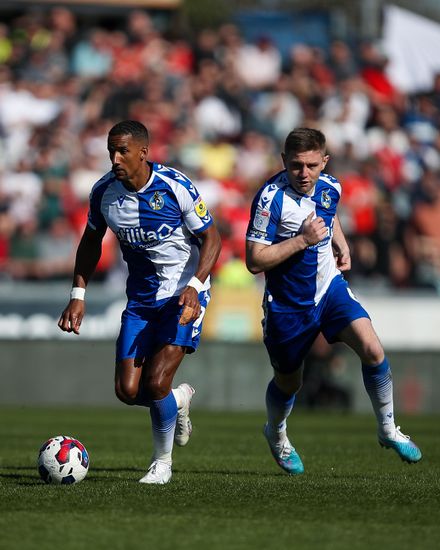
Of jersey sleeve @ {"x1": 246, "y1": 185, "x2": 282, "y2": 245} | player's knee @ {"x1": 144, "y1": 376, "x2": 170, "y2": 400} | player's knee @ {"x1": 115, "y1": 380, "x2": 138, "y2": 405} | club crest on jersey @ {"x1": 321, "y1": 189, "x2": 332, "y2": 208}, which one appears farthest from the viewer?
club crest on jersey @ {"x1": 321, "y1": 189, "x2": 332, "y2": 208}

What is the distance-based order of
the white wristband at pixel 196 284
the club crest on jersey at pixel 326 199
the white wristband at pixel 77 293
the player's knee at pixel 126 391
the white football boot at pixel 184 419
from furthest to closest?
the white football boot at pixel 184 419 → the club crest on jersey at pixel 326 199 → the white wristband at pixel 77 293 → the player's knee at pixel 126 391 → the white wristband at pixel 196 284

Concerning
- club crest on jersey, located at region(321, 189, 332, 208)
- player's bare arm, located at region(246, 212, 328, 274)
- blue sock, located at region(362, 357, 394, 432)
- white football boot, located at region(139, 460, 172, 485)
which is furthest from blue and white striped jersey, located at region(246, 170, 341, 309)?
white football boot, located at region(139, 460, 172, 485)

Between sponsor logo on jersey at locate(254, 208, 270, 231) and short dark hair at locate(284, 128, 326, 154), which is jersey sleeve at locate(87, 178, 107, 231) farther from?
short dark hair at locate(284, 128, 326, 154)

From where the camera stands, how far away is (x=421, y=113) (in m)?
23.9

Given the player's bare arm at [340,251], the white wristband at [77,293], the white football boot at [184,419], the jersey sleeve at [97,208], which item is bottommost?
the white football boot at [184,419]

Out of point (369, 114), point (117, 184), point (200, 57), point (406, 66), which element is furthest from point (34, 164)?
point (117, 184)

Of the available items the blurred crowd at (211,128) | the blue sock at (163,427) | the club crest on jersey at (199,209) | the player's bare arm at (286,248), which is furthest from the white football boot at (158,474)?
the blurred crowd at (211,128)

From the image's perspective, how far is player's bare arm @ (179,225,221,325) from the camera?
7.55m

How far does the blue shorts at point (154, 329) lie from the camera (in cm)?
803

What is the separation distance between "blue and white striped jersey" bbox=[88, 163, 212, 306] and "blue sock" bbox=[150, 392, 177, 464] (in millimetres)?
686

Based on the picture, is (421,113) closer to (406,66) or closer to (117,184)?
(406,66)

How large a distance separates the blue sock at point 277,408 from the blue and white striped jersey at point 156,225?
3.50ft

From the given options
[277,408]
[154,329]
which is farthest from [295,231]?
[277,408]

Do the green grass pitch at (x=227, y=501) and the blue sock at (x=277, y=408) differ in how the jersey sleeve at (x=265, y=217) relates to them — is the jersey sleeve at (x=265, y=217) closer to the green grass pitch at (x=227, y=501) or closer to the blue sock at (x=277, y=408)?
the blue sock at (x=277, y=408)
